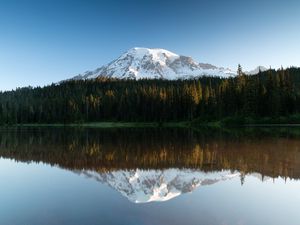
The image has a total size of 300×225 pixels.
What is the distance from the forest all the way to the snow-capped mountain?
85.3 meters

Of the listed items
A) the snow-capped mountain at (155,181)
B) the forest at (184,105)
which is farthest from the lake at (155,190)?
the forest at (184,105)

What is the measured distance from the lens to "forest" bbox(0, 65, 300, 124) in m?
105

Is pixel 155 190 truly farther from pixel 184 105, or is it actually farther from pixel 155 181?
pixel 184 105

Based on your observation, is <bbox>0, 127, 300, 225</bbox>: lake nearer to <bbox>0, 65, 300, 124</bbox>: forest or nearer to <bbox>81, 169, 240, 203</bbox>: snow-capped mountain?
<bbox>81, 169, 240, 203</bbox>: snow-capped mountain

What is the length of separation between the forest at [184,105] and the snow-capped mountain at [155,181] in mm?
85272

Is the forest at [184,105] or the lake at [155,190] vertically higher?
the forest at [184,105]

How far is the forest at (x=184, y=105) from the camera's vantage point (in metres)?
105

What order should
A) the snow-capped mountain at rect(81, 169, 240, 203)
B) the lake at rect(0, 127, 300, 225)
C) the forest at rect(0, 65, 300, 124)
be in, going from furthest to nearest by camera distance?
the forest at rect(0, 65, 300, 124) → the snow-capped mountain at rect(81, 169, 240, 203) → the lake at rect(0, 127, 300, 225)

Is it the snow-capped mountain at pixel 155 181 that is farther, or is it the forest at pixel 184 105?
the forest at pixel 184 105

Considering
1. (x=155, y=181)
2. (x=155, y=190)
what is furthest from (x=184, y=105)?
(x=155, y=190)

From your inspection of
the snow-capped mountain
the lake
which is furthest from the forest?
the snow-capped mountain

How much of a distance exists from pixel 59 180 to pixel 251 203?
11867 mm

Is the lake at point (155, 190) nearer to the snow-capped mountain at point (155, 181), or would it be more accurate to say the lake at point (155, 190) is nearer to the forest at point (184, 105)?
the snow-capped mountain at point (155, 181)

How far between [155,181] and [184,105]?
112170 millimetres
